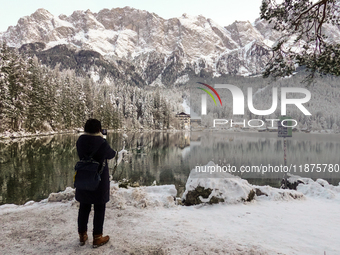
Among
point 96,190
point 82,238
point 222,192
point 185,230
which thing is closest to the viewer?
point 96,190

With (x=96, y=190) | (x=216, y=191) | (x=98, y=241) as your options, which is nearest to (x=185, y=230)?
(x=98, y=241)

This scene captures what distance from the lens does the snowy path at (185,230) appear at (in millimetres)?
3537

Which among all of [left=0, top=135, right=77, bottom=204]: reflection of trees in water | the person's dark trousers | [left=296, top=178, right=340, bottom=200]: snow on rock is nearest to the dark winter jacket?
the person's dark trousers

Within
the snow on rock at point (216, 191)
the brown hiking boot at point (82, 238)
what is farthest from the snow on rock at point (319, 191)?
the brown hiking boot at point (82, 238)

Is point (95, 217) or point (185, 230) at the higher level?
point (95, 217)

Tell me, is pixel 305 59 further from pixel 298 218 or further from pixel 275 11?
pixel 298 218

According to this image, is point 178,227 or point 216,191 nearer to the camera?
point 178,227

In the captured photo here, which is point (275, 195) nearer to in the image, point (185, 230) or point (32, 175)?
point (185, 230)

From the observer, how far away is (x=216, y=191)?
7016 millimetres

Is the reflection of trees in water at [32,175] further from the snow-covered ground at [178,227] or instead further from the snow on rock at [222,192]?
the snow on rock at [222,192]

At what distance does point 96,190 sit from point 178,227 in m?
2.28

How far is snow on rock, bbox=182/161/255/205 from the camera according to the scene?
690 centimetres

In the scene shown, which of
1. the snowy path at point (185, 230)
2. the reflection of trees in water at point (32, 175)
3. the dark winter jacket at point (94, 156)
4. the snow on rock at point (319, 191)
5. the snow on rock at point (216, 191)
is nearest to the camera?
the dark winter jacket at point (94, 156)

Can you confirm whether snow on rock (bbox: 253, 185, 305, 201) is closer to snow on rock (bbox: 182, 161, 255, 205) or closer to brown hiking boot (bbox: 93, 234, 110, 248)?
snow on rock (bbox: 182, 161, 255, 205)
